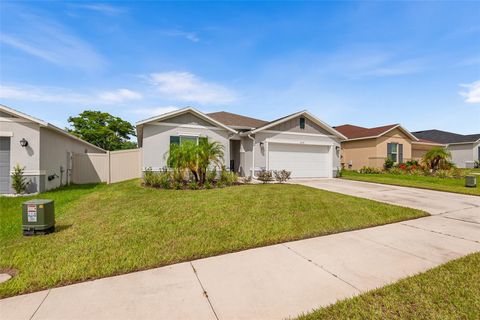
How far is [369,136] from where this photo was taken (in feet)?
65.2

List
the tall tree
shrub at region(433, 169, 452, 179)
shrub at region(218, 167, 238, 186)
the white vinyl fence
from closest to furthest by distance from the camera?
shrub at region(218, 167, 238, 186) < the white vinyl fence < shrub at region(433, 169, 452, 179) < the tall tree

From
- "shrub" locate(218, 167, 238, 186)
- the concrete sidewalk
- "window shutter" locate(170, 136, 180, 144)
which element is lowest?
the concrete sidewalk

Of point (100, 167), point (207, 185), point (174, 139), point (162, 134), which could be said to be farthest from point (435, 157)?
point (100, 167)

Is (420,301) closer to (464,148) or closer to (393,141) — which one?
(393,141)

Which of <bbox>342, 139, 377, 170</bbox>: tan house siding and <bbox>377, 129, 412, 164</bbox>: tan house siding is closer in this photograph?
<bbox>377, 129, 412, 164</bbox>: tan house siding

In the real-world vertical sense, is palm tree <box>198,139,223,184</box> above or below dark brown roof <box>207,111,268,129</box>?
below

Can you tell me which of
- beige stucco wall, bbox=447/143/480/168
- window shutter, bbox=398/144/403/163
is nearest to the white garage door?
window shutter, bbox=398/144/403/163

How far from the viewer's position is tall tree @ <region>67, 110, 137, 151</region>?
3528cm

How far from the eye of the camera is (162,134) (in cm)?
1187

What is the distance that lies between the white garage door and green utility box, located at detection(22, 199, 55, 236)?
11.3 meters

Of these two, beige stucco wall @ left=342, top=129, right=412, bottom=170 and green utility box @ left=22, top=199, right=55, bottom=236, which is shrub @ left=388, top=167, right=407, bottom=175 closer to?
beige stucco wall @ left=342, top=129, right=412, bottom=170

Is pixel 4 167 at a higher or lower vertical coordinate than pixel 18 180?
higher

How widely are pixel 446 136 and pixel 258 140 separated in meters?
32.1

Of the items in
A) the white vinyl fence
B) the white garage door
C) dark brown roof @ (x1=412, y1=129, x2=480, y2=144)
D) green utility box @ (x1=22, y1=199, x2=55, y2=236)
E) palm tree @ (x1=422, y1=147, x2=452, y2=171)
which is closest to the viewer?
green utility box @ (x1=22, y1=199, x2=55, y2=236)
